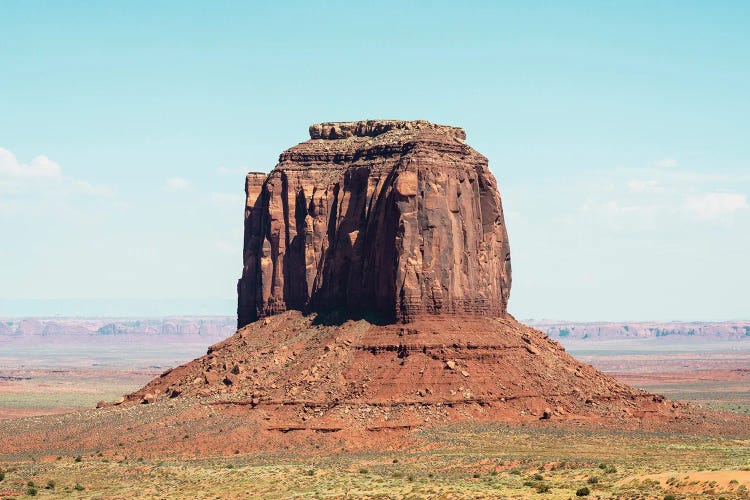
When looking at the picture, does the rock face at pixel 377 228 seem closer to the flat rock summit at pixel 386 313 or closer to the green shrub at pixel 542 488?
the flat rock summit at pixel 386 313

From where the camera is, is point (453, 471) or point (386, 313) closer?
point (453, 471)

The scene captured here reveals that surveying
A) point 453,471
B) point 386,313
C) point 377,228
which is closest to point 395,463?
point 453,471

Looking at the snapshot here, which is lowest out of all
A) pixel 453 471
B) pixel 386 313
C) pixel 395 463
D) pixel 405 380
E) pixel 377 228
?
pixel 453 471

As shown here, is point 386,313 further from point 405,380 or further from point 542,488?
point 542,488

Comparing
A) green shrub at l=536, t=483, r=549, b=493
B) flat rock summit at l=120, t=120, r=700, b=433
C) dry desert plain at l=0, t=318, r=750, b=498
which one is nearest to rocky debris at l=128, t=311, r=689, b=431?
flat rock summit at l=120, t=120, r=700, b=433

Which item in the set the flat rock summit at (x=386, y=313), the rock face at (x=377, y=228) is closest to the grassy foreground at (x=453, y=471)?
the flat rock summit at (x=386, y=313)

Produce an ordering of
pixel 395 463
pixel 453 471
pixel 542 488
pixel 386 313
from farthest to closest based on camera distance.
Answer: pixel 386 313 < pixel 395 463 < pixel 453 471 < pixel 542 488

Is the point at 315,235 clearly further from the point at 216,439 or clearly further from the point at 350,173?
the point at 216,439
